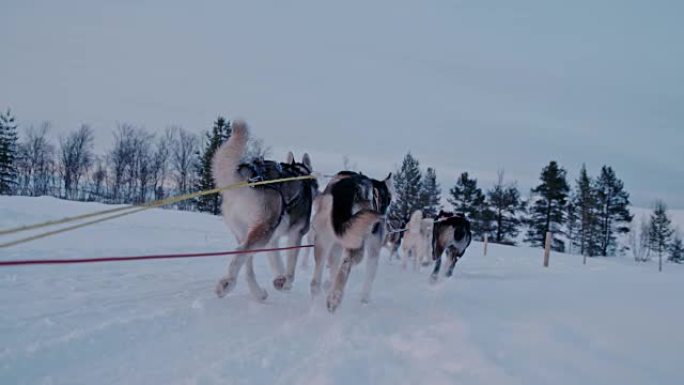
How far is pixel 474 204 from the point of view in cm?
4466

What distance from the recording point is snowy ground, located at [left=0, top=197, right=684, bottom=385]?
2516 millimetres

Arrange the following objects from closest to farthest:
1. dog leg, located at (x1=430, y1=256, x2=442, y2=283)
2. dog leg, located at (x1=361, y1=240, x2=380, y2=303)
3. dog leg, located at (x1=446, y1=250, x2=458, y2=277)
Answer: dog leg, located at (x1=361, y1=240, x2=380, y2=303), dog leg, located at (x1=430, y1=256, x2=442, y2=283), dog leg, located at (x1=446, y1=250, x2=458, y2=277)

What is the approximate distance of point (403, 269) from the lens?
9781 mm

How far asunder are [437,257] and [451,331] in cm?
430

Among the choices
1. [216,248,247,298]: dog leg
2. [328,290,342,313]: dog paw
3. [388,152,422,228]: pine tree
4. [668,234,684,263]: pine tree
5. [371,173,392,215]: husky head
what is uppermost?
[388,152,422,228]: pine tree

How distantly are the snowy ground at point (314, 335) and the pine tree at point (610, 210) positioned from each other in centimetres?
4906

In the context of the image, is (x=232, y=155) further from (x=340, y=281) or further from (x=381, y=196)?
(x=381, y=196)

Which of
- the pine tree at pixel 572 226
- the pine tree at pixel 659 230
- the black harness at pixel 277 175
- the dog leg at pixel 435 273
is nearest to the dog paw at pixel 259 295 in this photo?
the black harness at pixel 277 175

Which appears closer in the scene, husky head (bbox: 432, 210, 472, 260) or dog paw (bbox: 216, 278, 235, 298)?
dog paw (bbox: 216, 278, 235, 298)

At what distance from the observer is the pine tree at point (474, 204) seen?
4416 cm

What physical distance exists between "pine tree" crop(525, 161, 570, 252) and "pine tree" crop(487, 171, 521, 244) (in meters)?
1.57

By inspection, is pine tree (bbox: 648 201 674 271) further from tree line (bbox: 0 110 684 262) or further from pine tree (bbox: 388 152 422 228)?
pine tree (bbox: 388 152 422 228)

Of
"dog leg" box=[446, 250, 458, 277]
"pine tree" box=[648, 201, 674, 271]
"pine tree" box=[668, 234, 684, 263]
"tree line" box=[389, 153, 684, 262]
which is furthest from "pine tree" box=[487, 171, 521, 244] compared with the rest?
"dog leg" box=[446, 250, 458, 277]

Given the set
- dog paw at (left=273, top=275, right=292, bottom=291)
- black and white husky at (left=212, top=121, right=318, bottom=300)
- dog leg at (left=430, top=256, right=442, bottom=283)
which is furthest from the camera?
dog leg at (left=430, top=256, right=442, bottom=283)
